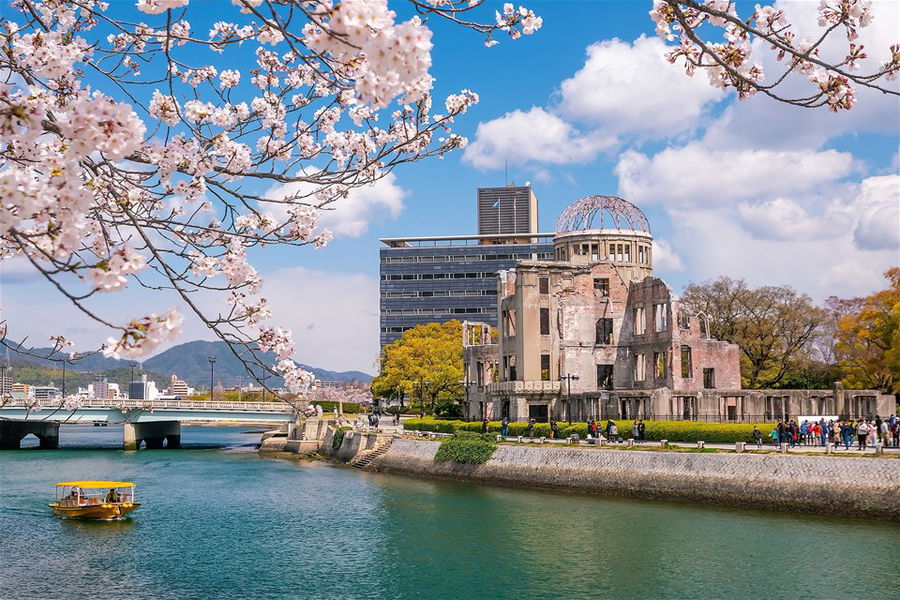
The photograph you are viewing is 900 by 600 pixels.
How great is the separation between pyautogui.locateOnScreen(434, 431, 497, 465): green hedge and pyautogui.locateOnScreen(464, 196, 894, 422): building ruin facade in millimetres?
10661

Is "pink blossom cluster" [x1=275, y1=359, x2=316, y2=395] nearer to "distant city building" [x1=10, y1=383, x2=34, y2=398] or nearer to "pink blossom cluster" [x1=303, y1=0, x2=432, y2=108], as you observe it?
"pink blossom cluster" [x1=303, y1=0, x2=432, y2=108]

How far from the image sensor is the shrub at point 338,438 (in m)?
74.6

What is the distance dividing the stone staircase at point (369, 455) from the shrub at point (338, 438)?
7788 mm

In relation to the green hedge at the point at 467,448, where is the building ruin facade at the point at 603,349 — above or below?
above

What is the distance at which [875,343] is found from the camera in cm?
6950

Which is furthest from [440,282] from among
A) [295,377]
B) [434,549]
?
[295,377]

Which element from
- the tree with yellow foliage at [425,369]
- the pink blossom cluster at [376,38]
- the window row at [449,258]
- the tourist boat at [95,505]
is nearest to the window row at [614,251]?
the tree with yellow foliage at [425,369]

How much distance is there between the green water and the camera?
91.0 ft

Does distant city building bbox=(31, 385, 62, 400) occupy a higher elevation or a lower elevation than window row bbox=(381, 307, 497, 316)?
lower

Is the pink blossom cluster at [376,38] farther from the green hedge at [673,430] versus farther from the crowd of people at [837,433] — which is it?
the green hedge at [673,430]

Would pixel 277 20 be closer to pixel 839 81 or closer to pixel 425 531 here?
pixel 839 81

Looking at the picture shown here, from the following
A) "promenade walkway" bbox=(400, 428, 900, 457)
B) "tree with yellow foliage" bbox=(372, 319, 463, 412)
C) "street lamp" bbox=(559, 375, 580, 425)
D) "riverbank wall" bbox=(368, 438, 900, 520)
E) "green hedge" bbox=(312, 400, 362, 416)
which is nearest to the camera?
"riverbank wall" bbox=(368, 438, 900, 520)

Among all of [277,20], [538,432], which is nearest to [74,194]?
[277,20]

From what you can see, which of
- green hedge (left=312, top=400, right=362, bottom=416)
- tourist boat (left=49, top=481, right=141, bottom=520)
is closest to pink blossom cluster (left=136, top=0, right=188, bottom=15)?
tourist boat (left=49, top=481, right=141, bottom=520)
